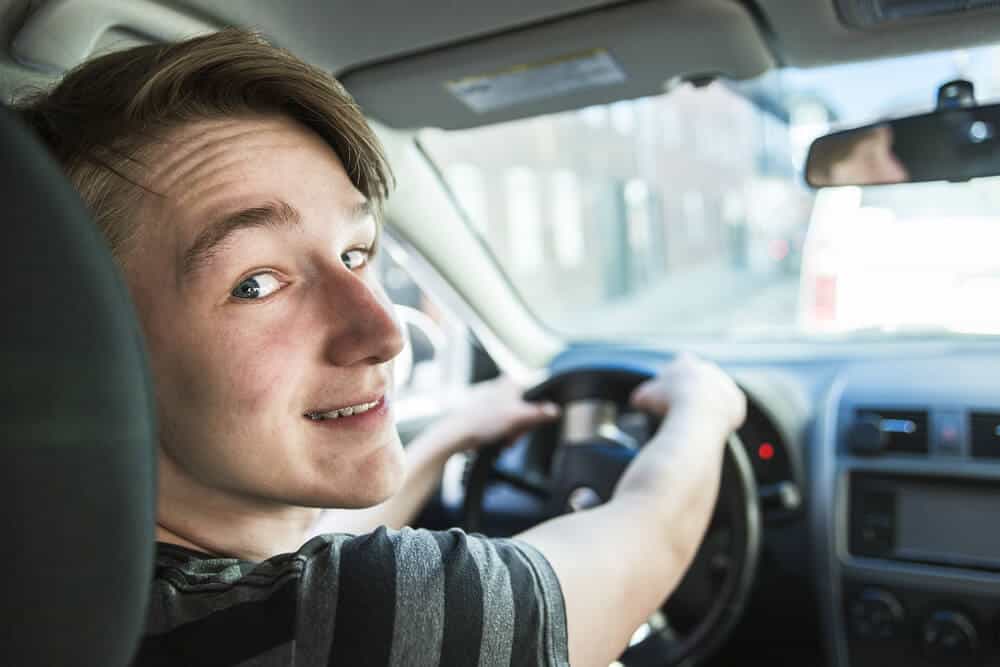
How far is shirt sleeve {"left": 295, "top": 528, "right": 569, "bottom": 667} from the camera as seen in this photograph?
1099 mm

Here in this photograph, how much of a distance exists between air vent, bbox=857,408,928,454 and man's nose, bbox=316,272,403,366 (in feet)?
5.39

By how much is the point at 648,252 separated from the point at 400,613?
30.0 feet

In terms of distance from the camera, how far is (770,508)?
250cm

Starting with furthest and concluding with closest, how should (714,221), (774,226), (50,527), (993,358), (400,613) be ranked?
(714,221) → (774,226) → (993,358) → (400,613) → (50,527)

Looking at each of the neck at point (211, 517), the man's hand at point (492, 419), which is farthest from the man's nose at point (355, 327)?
the man's hand at point (492, 419)

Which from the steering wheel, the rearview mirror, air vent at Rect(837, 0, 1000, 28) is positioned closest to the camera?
air vent at Rect(837, 0, 1000, 28)

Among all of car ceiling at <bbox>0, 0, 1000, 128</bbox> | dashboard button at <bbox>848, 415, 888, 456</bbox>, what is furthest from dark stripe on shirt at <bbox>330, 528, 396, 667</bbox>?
dashboard button at <bbox>848, 415, 888, 456</bbox>

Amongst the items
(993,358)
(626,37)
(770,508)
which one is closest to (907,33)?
(626,37)

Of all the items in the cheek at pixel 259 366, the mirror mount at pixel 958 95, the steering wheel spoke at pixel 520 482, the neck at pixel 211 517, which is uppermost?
the mirror mount at pixel 958 95

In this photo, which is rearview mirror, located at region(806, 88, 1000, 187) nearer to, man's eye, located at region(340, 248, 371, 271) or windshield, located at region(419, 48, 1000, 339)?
windshield, located at region(419, 48, 1000, 339)

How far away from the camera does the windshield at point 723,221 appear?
2.82m

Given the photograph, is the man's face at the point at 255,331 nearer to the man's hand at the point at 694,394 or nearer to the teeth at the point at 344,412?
the teeth at the point at 344,412

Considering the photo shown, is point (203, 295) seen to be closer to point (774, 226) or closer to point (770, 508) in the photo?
point (770, 508)

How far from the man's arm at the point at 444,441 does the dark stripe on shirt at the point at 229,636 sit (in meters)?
0.93
